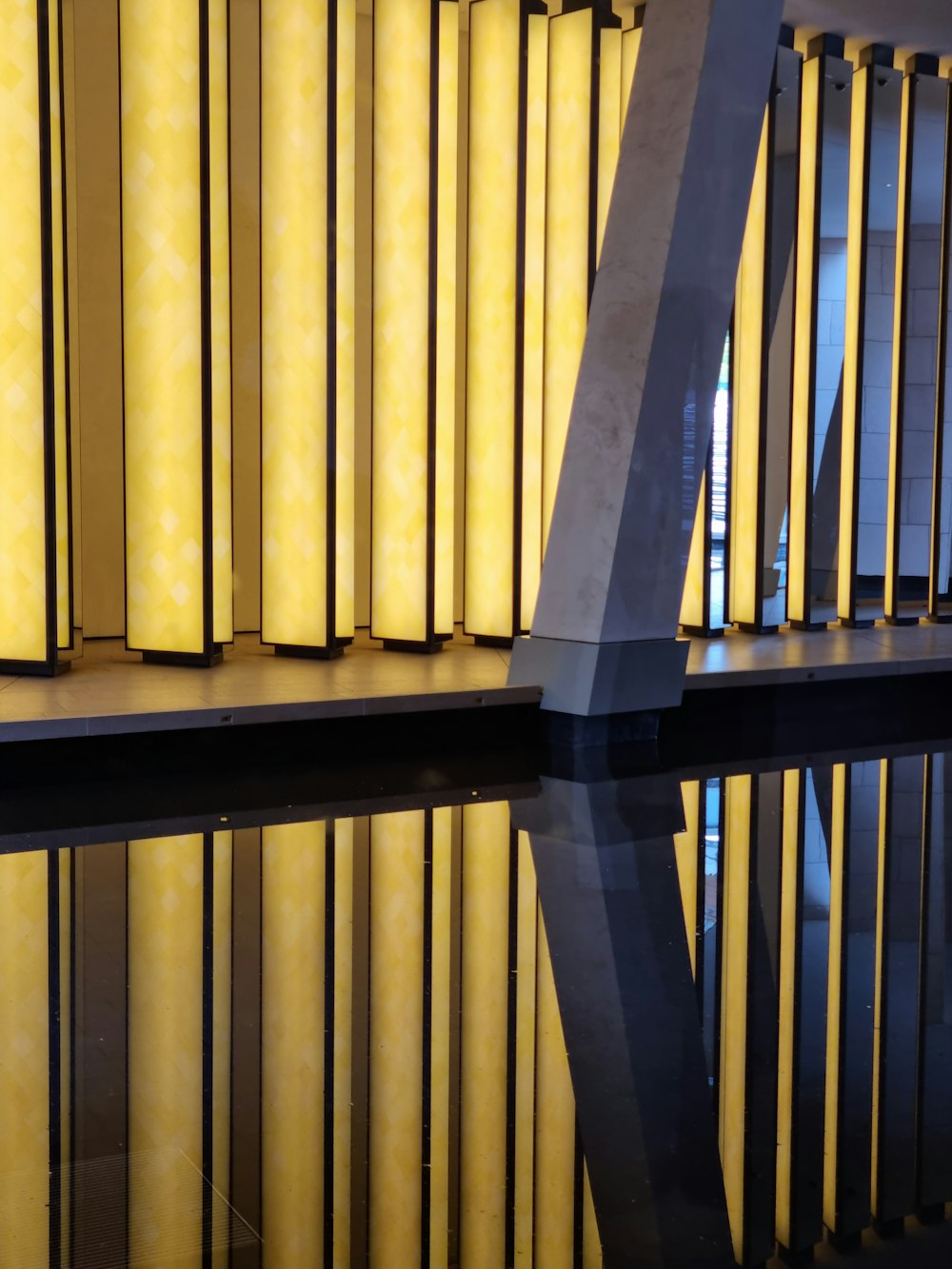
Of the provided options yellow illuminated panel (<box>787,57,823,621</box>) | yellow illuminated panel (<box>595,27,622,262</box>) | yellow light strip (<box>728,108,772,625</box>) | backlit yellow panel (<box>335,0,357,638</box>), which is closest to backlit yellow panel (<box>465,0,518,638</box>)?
yellow illuminated panel (<box>595,27,622,262</box>)

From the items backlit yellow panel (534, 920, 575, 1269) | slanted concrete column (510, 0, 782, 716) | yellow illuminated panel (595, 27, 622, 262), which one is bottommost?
backlit yellow panel (534, 920, 575, 1269)

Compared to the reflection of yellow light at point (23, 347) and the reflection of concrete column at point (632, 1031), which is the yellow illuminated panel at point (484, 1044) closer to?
the reflection of concrete column at point (632, 1031)

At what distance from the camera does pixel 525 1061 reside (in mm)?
3168

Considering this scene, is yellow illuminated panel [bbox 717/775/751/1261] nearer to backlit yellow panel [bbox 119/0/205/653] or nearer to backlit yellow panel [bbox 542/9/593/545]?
backlit yellow panel [bbox 119/0/205/653]

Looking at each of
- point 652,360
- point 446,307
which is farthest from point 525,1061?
point 446,307

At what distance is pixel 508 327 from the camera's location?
8.55m

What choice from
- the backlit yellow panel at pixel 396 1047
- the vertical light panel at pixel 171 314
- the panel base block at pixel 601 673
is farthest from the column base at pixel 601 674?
the backlit yellow panel at pixel 396 1047

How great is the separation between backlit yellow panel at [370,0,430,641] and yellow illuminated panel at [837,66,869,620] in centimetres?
333

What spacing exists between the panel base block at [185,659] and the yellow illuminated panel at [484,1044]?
2732 millimetres

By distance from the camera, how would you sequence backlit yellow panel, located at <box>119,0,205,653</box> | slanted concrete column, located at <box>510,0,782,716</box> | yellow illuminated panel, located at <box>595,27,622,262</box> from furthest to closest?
yellow illuminated panel, located at <box>595,27,622,262</box>, backlit yellow panel, located at <box>119,0,205,653</box>, slanted concrete column, located at <box>510,0,782,716</box>

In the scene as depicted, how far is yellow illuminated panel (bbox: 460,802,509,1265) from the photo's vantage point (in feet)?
8.34

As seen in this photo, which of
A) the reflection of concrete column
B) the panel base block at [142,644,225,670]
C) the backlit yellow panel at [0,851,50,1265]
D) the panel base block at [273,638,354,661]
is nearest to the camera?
the backlit yellow panel at [0,851,50,1265]

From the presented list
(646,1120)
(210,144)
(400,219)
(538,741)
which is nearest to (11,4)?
(210,144)

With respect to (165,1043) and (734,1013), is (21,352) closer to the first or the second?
(165,1043)
